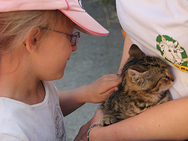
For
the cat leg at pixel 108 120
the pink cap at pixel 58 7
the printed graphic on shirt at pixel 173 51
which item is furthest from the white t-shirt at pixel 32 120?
the printed graphic on shirt at pixel 173 51

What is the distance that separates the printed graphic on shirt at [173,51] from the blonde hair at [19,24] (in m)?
0.66

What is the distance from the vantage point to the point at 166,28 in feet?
4.09

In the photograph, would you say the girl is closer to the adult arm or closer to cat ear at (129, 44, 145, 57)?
cat ear at (129, 44, 145, 57)

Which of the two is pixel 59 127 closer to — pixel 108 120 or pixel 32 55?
pixel 108 120

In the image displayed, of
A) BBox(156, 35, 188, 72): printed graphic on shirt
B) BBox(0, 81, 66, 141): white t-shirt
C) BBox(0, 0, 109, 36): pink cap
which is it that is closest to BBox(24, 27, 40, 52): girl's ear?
BBox(0, 0, 109, 36): pink cap

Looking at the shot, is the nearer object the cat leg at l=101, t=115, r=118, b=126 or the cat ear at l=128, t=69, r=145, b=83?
the cat ear at l=128, t=69, r=145, b=83

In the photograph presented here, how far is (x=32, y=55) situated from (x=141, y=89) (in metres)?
0.83

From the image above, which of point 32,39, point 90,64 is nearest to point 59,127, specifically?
point 32,39

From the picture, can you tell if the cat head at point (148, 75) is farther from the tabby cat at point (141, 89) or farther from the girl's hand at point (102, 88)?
the girl's hand at point (102, 88)

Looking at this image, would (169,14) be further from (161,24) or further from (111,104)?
(111,104)

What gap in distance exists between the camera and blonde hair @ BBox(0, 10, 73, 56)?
118cm

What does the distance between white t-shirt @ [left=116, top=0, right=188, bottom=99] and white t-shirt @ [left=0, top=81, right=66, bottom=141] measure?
837mm

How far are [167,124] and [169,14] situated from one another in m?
0.67

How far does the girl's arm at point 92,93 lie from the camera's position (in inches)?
68.9
